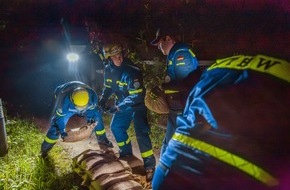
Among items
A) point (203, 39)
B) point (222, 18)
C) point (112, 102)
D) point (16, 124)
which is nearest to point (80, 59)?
point (112, 102)

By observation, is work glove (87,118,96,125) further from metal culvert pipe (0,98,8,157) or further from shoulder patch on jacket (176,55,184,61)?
shoulder patch on jacket (176,55,184,61)

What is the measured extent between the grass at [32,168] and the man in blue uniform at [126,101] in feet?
3.63

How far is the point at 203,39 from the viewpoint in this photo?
7.62m

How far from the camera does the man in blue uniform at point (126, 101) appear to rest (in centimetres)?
486

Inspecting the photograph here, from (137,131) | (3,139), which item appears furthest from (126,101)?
(3,139)

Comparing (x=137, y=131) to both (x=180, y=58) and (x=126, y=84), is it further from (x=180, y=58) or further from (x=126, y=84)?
(x=180, y=58)

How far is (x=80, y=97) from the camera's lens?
4.64 m

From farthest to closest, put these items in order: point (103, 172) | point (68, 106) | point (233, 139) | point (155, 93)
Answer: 1. point (68, 106)
2. point (155, 93)
3. point (103, 172)
4. point (233, 139)

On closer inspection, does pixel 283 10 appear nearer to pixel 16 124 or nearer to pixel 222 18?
pixel 222 18

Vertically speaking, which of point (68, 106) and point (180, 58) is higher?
point (180, 58)

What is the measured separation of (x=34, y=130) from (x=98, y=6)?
6.77 meters

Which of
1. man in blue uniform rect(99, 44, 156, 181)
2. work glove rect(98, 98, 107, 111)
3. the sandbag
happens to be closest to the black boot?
man in blue uniform rect(99, 44, 156, 181)

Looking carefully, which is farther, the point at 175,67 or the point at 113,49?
the point at 113,49

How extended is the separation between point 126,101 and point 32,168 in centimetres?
191
